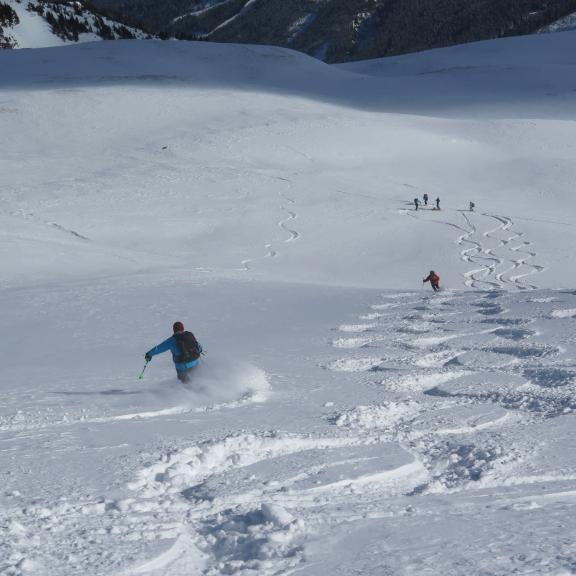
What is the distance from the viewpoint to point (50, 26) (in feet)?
318

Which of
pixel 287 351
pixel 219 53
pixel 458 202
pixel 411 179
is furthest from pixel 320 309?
pixel 219 53

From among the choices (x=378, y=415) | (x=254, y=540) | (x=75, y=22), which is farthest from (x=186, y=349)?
(x=75, y=22)

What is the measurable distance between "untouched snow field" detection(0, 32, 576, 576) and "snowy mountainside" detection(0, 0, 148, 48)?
197 feet

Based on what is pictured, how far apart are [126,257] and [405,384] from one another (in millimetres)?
14758

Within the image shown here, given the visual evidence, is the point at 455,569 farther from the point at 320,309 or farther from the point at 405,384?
the point at 320,309

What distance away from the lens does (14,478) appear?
5184mm

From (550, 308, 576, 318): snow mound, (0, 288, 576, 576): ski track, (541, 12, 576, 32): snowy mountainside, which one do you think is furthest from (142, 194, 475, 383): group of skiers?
(541, 12, 576, 32): snowy mountainside

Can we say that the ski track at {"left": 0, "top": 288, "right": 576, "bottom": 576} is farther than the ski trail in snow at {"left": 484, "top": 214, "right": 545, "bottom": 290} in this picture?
No

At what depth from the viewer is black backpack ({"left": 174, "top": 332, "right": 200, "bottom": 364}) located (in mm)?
8477

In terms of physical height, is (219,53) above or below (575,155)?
above

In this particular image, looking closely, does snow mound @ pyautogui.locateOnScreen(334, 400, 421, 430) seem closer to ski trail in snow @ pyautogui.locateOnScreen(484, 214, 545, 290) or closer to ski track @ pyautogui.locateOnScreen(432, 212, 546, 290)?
ski track @ pyautogui.locateOnScreen(432, 212, 546, 290)

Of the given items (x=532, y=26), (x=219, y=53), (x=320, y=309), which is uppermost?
(x=532, y=26)

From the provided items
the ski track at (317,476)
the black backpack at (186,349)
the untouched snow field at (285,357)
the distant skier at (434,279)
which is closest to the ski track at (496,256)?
the untouched snow field at (285,357)

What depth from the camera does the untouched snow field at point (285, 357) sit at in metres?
4.29
